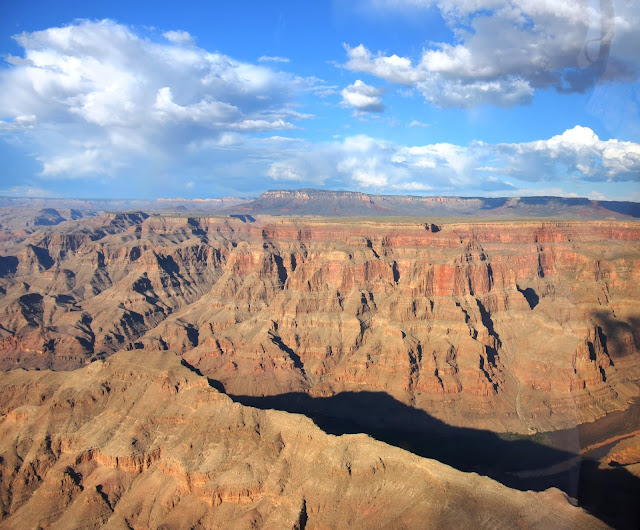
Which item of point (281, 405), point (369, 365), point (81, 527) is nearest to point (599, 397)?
point (369, 365)

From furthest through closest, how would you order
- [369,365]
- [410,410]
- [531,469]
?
[369,365]
[410,410]
[531,469]

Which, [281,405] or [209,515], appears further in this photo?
[281,405]

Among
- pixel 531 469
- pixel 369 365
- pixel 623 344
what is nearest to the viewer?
pixel 531 469

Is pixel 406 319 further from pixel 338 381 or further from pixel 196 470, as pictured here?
pixel 196 470

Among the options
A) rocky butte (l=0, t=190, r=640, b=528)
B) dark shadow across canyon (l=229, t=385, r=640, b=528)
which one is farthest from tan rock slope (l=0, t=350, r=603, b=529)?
dark shadow across canyon (l=229, t=385, r=640, b=528)

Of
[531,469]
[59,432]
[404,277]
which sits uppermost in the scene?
[404,277]

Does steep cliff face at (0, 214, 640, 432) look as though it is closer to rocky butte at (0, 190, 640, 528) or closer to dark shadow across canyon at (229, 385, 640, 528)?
rocky butte at (0, 190, 640, 528)

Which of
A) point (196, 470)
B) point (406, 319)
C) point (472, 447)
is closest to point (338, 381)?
point (406, 319)

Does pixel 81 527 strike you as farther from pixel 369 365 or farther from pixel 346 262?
pixel 346 262
